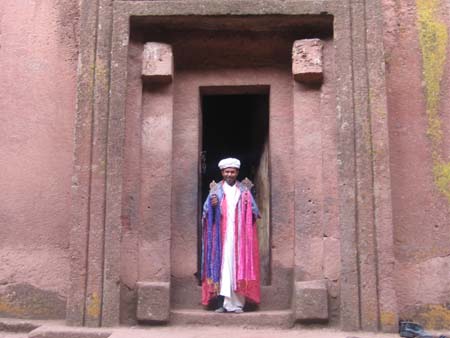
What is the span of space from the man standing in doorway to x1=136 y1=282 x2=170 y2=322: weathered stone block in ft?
1.26

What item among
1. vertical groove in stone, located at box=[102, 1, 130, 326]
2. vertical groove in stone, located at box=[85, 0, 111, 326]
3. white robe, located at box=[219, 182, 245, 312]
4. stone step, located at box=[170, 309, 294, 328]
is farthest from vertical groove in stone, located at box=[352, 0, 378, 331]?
vertical groove in stone, located at box=[85, 0, 111, 326]

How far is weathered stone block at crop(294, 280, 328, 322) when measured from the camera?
4441mm

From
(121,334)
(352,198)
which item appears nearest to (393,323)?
(352,198)

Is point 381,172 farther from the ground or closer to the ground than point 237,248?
farther from the ground

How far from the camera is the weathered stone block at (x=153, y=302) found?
449 centimetres

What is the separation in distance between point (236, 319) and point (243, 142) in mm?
3628

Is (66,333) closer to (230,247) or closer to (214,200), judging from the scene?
(230,247)

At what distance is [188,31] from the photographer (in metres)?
5.09

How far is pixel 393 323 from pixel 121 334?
1.87m

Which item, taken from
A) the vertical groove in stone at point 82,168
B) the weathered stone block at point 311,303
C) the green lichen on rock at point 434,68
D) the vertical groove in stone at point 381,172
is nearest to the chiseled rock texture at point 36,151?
the vertical groove in stone at point 82,168

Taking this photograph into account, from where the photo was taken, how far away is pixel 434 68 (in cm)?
496

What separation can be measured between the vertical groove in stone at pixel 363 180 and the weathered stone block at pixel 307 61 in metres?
0.28

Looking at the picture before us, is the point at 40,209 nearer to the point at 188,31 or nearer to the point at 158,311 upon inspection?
the point at 158,311

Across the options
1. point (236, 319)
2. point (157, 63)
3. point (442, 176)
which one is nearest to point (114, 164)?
point (157, 63)
